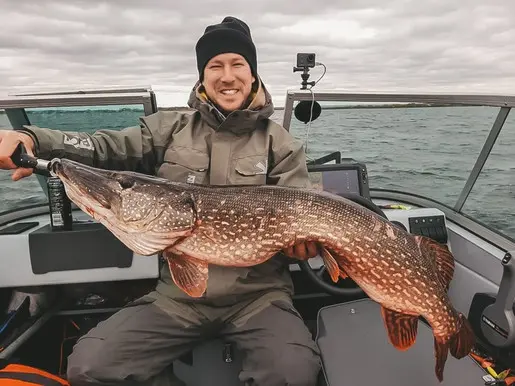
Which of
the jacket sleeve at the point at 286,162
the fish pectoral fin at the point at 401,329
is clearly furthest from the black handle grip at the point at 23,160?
A: the fish pectoral fin at the point at 401,329

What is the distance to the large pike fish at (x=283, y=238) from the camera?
2184 mm

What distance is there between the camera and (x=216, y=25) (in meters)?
2.91

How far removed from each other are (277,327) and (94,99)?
2076 mm

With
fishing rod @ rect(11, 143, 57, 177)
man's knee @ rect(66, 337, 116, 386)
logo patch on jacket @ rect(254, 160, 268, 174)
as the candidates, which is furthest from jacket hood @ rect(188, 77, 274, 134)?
man's knee @ rect(66, 337, 116, 386)

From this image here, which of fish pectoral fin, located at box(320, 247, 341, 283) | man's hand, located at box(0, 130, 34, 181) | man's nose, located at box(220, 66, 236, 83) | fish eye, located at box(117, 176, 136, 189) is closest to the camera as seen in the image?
man's hand, located at box(0, 130, 34, 181)

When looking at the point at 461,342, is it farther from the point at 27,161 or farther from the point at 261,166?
the point at 27,161

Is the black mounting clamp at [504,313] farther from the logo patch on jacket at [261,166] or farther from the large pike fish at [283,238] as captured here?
the logo patch on jacket at [261,166]

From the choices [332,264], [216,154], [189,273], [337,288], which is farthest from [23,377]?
[337,288]

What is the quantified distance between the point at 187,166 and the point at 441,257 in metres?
1.43

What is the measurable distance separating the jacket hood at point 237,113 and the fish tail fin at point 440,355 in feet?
4.88

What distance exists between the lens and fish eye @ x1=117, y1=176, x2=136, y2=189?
2.16 metres

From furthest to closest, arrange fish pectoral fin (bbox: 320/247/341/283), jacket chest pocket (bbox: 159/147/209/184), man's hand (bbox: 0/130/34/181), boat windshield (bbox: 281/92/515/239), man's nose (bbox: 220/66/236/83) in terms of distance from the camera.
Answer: boat windshield (bbox: 281/92/515/239) → man's nose (bbox: 220/66/236/83) → jacket chest pocket (bbox: 159/147/209/184) → fish pectoral fin (bbox: 320/247/341/283) → man's hand (bbox: 0/130/34/181)

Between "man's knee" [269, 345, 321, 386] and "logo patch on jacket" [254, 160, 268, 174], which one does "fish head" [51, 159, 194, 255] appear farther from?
"man's knee" [269, 345, 321, 386]

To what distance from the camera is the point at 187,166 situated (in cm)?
267
